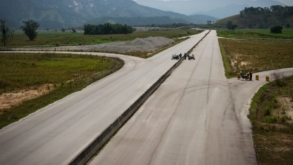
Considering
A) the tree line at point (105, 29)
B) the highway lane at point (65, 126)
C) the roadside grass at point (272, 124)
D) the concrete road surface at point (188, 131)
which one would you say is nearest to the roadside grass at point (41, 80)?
the highway lane at point (65, 126)

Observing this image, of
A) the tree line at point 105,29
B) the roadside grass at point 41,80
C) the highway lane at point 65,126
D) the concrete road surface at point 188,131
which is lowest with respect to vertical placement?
the concrete road surface at point 188,131

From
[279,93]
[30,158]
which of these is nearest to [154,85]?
[279,93]

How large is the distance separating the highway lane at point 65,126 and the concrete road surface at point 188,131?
5.66 feet

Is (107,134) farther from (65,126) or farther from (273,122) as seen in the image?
(273,122)

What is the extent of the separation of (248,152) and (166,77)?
2245cm

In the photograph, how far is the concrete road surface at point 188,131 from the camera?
599 inches

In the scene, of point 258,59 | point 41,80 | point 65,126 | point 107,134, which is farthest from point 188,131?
point 258,59

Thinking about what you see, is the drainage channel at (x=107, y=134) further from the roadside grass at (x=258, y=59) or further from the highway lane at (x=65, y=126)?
the roadside grass at (x=258, y=59)

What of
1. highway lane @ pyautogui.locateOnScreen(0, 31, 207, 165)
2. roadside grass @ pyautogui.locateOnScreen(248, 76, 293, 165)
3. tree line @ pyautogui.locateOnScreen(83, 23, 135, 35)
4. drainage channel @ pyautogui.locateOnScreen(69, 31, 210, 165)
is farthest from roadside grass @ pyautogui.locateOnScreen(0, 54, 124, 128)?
tree line @ pyautogui.locateOnScreen(83, 23, 135, 35)

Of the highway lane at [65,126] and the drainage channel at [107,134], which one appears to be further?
the highway lane at [65,126]

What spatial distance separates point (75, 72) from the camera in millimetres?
43656

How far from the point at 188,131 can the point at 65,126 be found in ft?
27.1

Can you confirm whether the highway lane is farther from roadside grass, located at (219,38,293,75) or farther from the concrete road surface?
roadside grass, located at (219,38,293,75)

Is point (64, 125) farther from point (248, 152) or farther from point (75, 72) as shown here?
point (75, 72)
